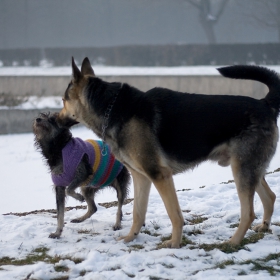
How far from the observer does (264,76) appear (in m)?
5.47

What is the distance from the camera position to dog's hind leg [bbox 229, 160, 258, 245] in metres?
5.16

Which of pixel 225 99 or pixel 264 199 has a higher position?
pixel 225 99

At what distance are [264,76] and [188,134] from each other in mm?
1018

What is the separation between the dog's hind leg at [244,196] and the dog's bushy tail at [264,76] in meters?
0.74

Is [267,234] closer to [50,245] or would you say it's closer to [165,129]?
[165,129]

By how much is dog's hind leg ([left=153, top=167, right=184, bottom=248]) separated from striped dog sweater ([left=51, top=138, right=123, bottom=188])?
1129 mm

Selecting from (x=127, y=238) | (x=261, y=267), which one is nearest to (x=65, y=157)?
(x=127, y=238)

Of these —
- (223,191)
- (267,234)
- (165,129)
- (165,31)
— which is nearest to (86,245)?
(165,129)

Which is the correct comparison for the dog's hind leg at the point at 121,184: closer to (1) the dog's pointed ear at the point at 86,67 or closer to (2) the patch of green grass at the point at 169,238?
(2) the patch of green grass at the point at 169,238

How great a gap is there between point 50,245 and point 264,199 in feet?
7.66

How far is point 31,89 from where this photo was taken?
22.6m

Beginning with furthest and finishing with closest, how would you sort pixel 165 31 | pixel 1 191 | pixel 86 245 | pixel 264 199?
pixel 165 31 → pixel 1 191 → pixel 264 199 → pixel 86 245

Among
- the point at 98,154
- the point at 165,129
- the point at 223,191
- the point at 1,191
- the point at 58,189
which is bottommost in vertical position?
the point at 1,191

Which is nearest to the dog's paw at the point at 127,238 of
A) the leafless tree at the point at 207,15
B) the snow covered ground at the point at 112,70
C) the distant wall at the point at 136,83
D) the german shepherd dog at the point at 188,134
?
the german shepherd dog at the point at 188,134
